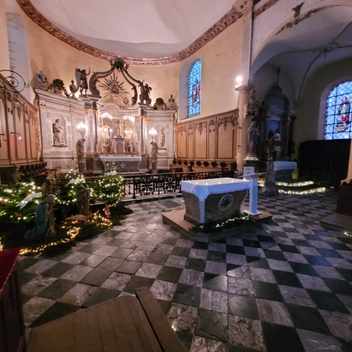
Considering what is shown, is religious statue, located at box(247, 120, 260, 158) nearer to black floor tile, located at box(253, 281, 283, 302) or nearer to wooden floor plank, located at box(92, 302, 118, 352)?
black floor tile, located at box(253, 281, 283, 302)

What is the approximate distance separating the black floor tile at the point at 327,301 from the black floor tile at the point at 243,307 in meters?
0.73

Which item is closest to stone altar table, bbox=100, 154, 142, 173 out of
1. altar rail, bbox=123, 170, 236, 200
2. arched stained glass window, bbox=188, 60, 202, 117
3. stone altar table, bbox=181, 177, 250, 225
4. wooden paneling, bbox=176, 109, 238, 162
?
wooden paneling, bbox=176, 109, 238, 162

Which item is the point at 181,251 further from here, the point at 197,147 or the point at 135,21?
the point at 135,21

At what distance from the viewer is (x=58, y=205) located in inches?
177

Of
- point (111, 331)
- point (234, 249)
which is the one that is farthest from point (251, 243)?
point (111, 331)

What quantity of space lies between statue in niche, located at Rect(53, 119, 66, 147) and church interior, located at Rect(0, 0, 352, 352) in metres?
0.06

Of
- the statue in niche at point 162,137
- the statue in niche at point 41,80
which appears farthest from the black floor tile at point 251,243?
the statue in niche at point 41,80

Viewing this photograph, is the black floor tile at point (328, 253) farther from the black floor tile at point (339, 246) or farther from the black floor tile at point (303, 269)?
the black floor tile at point (303, 269)

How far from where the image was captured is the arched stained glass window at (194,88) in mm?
12438

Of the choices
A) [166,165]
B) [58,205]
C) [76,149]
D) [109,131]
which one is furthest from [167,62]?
[58,205]

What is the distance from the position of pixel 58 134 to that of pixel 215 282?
11.6 metres

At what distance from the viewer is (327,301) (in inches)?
82.7

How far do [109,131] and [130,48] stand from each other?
6.33m

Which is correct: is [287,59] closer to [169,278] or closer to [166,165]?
[166,165]
